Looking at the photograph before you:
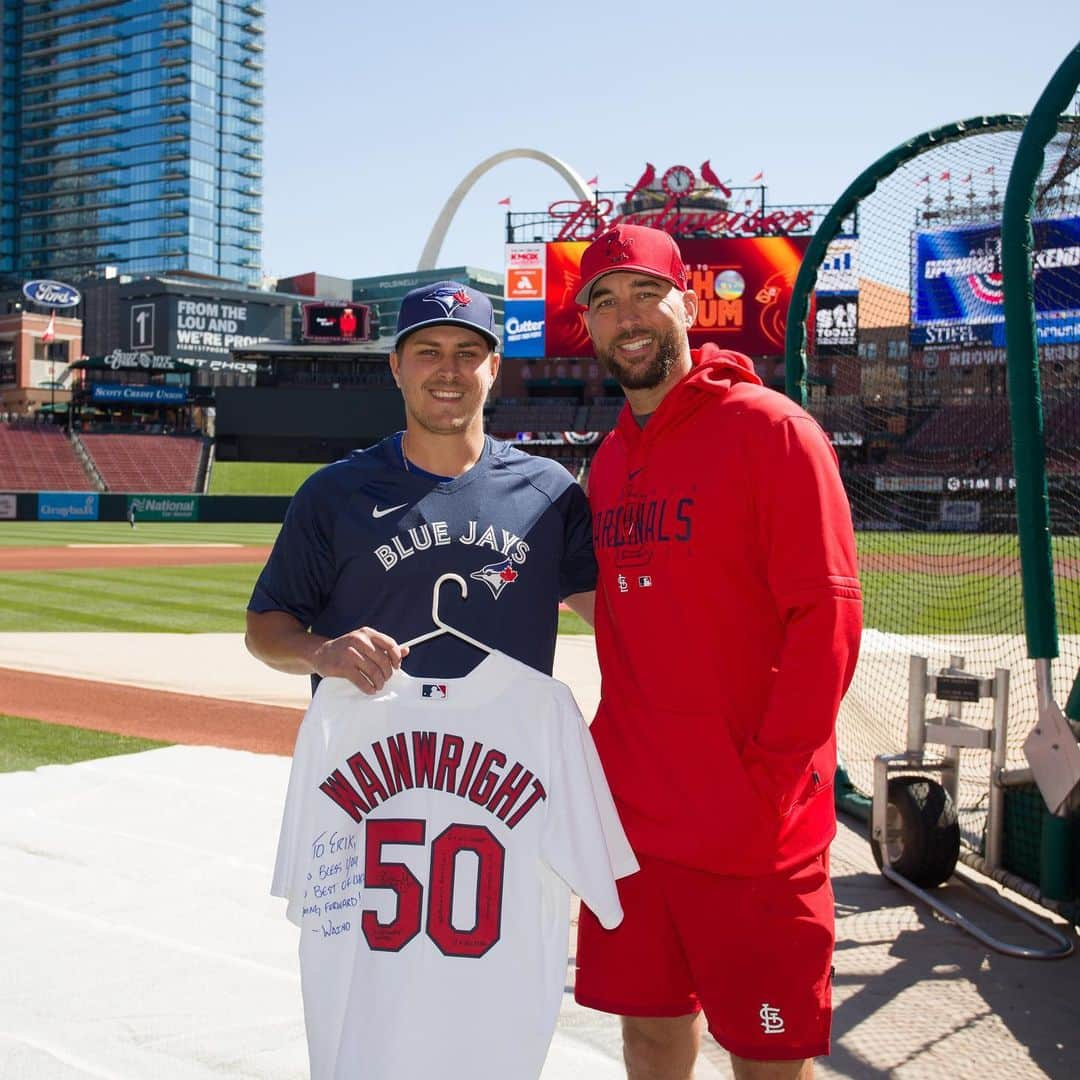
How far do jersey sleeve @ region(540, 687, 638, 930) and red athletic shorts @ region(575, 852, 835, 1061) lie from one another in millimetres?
133

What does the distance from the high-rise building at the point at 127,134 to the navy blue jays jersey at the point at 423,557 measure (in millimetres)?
131158

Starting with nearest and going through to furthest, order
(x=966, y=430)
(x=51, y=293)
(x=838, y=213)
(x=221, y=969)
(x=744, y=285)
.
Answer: (x=221, y=969), (x=838, y=213), (x=966, y=430), (x=744, y=285), (x=51, y=293)

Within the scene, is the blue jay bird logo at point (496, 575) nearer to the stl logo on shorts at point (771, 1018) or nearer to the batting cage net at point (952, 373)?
the stl logo on shorts at point (771, 1018)

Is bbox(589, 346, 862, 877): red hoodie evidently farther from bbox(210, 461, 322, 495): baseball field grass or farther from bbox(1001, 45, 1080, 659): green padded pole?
bbox(210, 461, 322, 495): baseball field grass

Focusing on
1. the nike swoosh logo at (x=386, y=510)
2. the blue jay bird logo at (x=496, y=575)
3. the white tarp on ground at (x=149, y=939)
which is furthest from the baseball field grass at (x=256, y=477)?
the blue jay bird logo at (x=496, y=575)

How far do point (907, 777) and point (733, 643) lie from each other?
306 cm

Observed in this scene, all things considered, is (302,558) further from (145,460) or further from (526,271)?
(145,460)

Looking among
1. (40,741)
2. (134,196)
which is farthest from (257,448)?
(134,196)

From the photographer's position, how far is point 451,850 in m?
2.57

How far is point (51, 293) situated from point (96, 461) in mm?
33808

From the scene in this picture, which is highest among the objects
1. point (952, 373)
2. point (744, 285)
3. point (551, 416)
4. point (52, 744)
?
point (744, 285)

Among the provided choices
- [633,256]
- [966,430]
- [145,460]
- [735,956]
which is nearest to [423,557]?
[633,256]

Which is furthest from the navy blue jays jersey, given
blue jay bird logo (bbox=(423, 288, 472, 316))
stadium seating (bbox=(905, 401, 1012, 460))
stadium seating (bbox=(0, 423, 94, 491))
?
stadium seating (bbox=(0, 423, 94, 491))

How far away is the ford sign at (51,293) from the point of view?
85.4m
